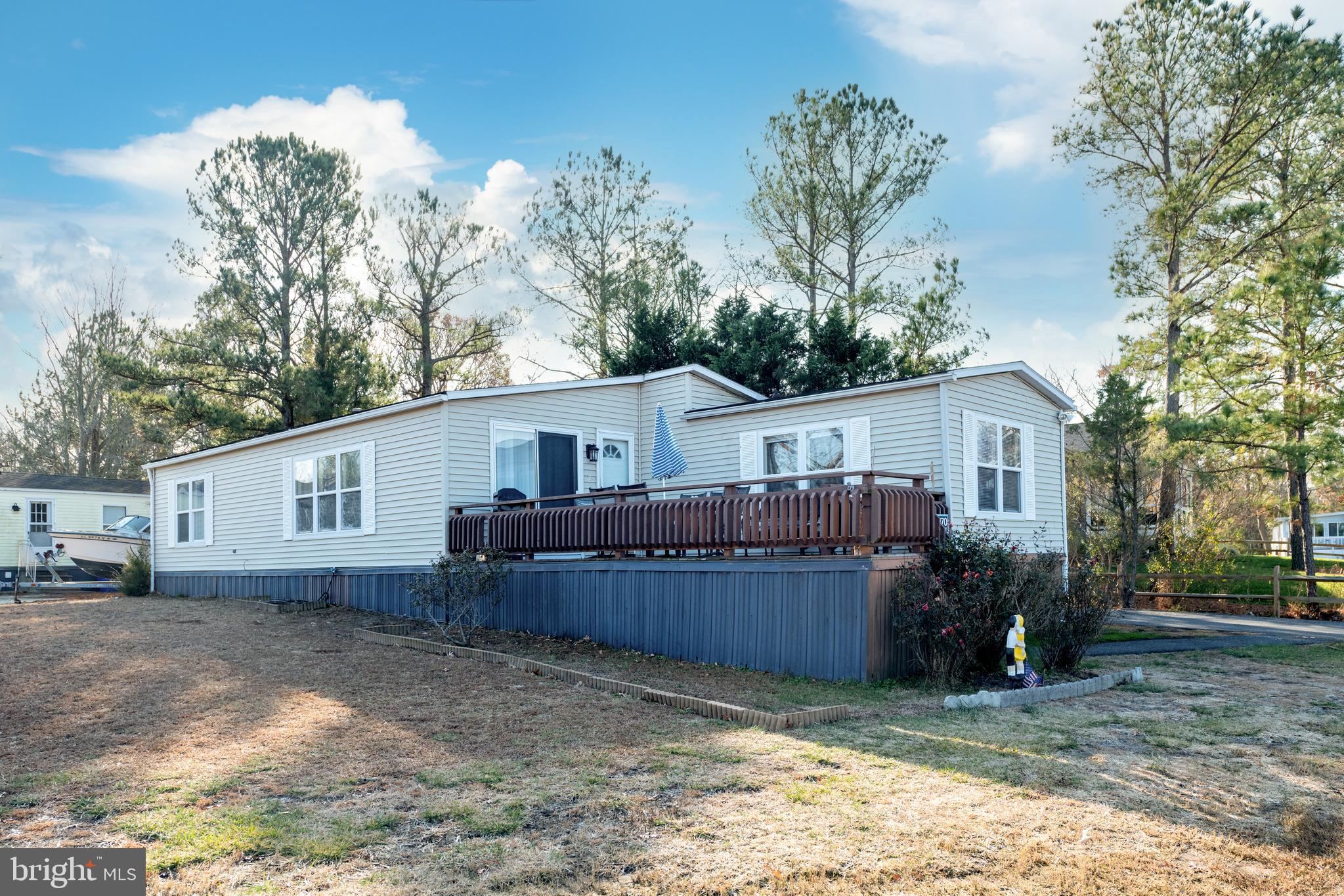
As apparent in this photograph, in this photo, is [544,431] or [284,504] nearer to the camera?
[544,431]

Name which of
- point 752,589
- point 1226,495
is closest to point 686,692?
point 752,589

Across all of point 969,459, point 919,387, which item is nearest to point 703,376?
point 919,387

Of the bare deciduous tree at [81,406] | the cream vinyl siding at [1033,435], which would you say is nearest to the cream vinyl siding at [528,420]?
the cream vinyl siding at [1033,435]

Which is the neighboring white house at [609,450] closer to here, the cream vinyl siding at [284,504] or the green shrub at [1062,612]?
the cream vinyl siding at [284,504]

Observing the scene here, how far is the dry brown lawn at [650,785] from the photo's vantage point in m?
4.17

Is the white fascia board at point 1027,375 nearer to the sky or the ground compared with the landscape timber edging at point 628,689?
nearer to the sky

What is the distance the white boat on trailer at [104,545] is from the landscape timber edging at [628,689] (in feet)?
51.3

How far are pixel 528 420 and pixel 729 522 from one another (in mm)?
4789

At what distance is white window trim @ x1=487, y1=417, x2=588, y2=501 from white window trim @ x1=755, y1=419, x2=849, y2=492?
268cm

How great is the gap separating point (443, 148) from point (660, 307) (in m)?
8.71

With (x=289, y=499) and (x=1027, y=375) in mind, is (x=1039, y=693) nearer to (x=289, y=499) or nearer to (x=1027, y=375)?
(x=1027, y=375)

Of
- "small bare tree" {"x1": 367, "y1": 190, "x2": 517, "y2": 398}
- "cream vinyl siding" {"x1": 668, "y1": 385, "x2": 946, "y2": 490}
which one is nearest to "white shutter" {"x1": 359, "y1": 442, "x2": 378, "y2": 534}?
"cream vinyl siding" {"x1": 668, "y1": 385, "x2": 946, "y2": 490}

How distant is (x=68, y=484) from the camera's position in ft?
90.8

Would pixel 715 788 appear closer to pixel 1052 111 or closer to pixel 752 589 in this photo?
pixel 752 589
